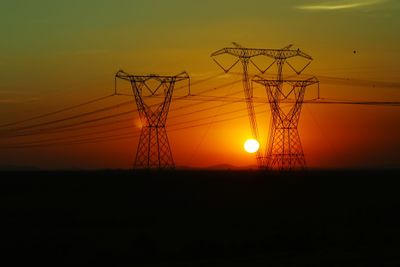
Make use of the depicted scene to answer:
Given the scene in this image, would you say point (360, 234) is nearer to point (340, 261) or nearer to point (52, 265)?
point (340, 261)

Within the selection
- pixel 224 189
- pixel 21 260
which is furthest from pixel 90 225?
pixel 224 189

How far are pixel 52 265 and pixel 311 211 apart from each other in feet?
68.0

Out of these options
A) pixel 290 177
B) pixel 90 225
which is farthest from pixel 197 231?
pixel 290 177

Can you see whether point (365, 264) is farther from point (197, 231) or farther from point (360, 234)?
point (197, 231)

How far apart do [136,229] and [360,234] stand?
34.7ft

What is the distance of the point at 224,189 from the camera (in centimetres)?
6462

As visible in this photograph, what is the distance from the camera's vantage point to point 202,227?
35969mm

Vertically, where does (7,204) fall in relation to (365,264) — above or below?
above

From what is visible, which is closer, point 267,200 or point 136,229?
point 136,229

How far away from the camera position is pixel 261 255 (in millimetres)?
28031

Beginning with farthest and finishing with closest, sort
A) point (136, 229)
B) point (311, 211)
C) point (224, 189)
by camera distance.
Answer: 1. point (224, 189)
2. point (311, 211)
3. point (136, 229)

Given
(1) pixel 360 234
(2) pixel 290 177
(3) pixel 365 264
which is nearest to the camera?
(3) pixel 365 264

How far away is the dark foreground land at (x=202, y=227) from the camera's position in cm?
2759

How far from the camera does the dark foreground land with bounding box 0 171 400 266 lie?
2759 centimetres
